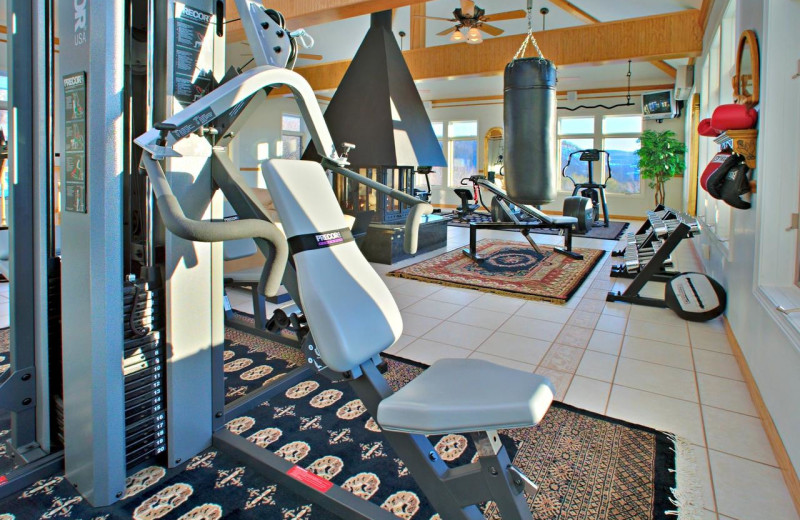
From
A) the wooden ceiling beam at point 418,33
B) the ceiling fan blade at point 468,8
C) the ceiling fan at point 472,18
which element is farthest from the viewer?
the wooden ceiling beam at point 418,33

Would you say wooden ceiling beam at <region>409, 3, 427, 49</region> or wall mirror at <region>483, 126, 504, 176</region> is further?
wall mirror at <region>483, 126, 504, 176</region>

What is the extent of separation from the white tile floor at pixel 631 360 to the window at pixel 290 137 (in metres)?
8.60

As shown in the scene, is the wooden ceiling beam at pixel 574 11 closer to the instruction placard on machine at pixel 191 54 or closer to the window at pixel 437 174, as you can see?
the window at pixel 437 174

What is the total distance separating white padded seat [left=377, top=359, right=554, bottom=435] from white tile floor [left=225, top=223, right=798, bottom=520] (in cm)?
88

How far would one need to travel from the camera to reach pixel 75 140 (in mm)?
1574

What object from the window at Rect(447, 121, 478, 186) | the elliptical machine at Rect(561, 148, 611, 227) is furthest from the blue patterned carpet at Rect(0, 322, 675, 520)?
the window at Rect(447, 121, 478, 186)

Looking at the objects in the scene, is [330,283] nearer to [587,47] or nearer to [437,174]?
[587,47]

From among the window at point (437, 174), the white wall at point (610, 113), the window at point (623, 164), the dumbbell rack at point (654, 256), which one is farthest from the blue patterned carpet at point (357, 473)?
the window at point (437, 174)

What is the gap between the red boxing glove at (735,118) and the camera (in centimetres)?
245

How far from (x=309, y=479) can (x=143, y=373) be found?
0.65 metres

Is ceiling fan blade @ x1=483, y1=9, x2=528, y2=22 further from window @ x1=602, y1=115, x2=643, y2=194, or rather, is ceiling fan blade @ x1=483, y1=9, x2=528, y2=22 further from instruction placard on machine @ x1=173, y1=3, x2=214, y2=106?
instruction placard on machine @ x1=173, y1=3, x2=214, y2=106

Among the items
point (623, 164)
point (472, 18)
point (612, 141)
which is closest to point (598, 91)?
point (612, 141)

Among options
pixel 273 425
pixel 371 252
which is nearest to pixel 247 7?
pixel 273 425

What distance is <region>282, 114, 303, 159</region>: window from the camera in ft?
39.8
